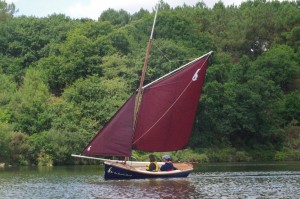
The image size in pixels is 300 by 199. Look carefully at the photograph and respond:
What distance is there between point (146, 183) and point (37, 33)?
54049 millimetres

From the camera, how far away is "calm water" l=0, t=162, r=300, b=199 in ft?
123

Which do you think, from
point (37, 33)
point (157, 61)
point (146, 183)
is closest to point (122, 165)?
point (146, 183)

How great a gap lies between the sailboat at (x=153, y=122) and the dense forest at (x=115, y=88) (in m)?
15.3

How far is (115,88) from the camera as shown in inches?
3014

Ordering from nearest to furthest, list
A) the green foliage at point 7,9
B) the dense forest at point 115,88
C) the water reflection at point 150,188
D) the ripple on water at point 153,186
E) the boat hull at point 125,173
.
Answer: the water reflection at point 150,188, the ripple on water at point 153,186, the boat hull at point 125,173, the dense forest at point 115,88, the green foliage at point 7,9

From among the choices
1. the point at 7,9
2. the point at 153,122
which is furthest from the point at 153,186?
the point at 7,9

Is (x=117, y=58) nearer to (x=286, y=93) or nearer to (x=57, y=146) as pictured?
(x=57, y=146)

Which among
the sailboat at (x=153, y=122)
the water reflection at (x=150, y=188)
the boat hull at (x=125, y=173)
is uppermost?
the sailboat at (x=153, y=122)

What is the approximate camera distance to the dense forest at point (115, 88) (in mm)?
69188

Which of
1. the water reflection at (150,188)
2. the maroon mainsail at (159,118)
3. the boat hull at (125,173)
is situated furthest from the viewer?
the maroon mainsail at (159,118)

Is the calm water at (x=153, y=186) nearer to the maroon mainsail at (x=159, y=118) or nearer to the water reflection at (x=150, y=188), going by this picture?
the water reflection at (x=150, y=188)

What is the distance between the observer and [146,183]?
44.9m

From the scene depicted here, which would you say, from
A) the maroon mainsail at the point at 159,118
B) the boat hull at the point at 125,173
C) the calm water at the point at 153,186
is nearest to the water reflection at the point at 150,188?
the calm water at the point at 153,186

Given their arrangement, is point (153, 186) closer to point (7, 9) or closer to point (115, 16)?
point (115, 16)
